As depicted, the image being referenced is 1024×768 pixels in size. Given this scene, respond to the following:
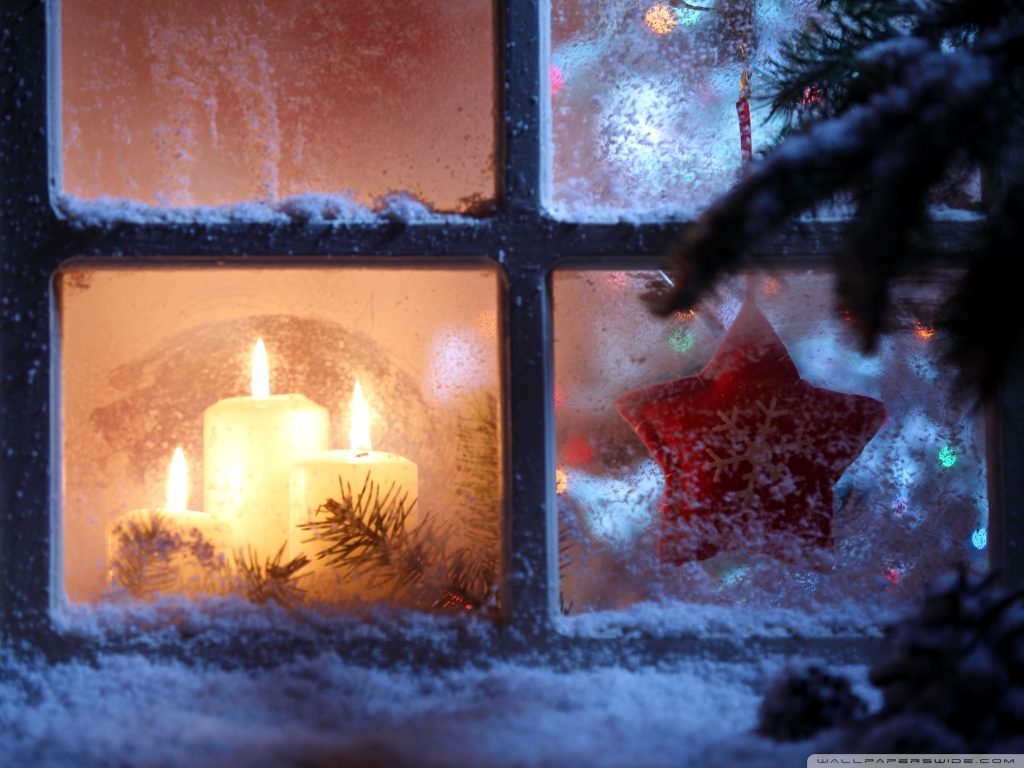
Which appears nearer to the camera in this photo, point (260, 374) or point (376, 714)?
point (376, 714)

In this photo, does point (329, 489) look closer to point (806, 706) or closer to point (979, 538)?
point (806, 706)

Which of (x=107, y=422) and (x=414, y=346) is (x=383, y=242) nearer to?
(x=414, y=346)

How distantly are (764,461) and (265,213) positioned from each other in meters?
0.43

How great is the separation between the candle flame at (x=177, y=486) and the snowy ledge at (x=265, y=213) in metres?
0.19

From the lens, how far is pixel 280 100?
26.1 inches

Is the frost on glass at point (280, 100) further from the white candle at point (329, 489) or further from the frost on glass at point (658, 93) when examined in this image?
the white candle at point (329, 489)

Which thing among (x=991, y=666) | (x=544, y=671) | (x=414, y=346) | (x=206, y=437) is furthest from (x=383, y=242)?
(x=991, y=666)

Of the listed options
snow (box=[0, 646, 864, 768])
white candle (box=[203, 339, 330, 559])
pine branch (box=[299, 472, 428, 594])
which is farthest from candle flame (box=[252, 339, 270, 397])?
snow (box=[0, 646, 864, 768])

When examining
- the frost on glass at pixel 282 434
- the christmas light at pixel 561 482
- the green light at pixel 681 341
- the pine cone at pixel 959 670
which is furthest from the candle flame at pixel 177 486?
the pine cone at pixel 959 670

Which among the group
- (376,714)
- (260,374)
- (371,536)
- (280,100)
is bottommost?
(376,714)

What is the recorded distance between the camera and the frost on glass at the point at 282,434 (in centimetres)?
64

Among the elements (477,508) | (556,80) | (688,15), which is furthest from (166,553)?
(688,15)

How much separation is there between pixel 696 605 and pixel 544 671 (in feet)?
0.42

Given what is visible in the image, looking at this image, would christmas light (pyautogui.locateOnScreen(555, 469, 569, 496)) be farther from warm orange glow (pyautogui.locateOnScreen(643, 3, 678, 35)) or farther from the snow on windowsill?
warm orange glow (pyautogui.locateOnScreen(643, 3, 678, 35))
